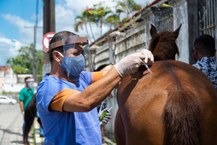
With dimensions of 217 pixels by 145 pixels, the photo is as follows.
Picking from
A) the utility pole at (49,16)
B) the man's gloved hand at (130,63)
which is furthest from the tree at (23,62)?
the man's gloved hand at (130,63)

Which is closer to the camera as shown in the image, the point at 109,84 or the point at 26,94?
the point at 109,84

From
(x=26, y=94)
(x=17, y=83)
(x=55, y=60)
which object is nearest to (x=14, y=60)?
(x=17, y=83)

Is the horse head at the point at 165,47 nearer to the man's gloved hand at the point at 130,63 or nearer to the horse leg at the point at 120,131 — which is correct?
the horse leg at the point at 120,131

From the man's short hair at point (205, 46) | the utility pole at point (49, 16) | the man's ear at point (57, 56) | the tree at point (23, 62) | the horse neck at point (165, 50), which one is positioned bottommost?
the man's ear at point (57, 56)

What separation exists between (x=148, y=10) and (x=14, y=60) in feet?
334

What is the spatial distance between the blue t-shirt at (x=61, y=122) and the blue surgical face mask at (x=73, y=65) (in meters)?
0.09

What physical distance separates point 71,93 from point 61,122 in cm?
29

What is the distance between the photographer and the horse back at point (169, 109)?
282 centimetres

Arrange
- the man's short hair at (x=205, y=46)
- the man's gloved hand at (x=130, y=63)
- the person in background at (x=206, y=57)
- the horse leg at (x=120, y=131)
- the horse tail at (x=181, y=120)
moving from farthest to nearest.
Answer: the man's short hair at (x=205, y=46)
the person in background at (x=206, y=57)
the horse leg at (x=120, y=131)
the horse tail at (x=181, y=120)
the man's gloved hand at (x=130, y=63)

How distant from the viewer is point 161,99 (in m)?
2.93

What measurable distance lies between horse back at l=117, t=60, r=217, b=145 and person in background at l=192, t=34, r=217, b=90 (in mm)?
1268

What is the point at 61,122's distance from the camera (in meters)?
2.92

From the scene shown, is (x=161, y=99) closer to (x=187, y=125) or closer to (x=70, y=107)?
(x=187, y=125)

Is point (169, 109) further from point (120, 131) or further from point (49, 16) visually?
point (49, 16)
